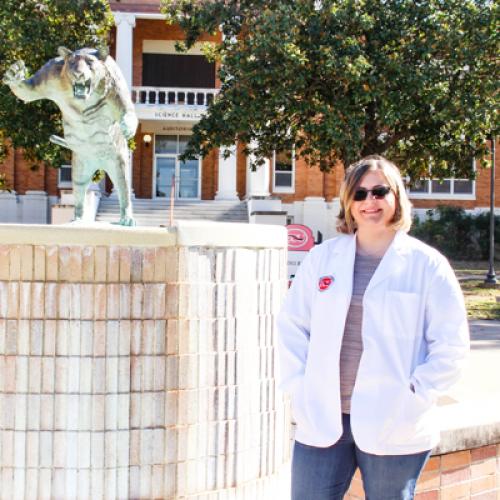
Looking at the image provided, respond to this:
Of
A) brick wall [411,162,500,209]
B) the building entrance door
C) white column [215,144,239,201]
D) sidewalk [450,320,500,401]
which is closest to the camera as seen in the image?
sidewalk [450,320,500,401]

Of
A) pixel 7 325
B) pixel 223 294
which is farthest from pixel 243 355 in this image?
pixel 7 325

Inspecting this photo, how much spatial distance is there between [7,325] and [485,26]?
14.7 metres

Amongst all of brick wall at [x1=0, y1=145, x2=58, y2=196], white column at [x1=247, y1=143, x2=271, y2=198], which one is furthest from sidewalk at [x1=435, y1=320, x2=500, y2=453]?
brick wall at [x1=0, y1=145, x2=58, y2=196]

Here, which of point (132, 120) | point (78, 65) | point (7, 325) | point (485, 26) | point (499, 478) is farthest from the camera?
point (485, 26)

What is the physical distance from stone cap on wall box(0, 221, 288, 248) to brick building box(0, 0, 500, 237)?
2273 centimetres

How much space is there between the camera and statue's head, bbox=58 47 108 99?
17.4 feet

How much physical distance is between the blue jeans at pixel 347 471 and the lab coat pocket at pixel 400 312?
1.26 feet

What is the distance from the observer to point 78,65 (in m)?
5.31

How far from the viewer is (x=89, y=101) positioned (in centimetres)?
558

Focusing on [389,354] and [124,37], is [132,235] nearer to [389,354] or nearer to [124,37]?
[389,354]

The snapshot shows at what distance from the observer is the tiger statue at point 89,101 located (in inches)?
213

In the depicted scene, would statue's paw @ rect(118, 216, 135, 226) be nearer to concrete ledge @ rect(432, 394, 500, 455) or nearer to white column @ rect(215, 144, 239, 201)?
concrete ledge @ rect(432, 394, 500, 455)

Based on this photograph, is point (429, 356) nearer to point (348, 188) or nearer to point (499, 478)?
point (348, 188)

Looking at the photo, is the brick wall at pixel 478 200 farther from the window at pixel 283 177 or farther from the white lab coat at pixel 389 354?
the white lab coat at pixel 389 354
